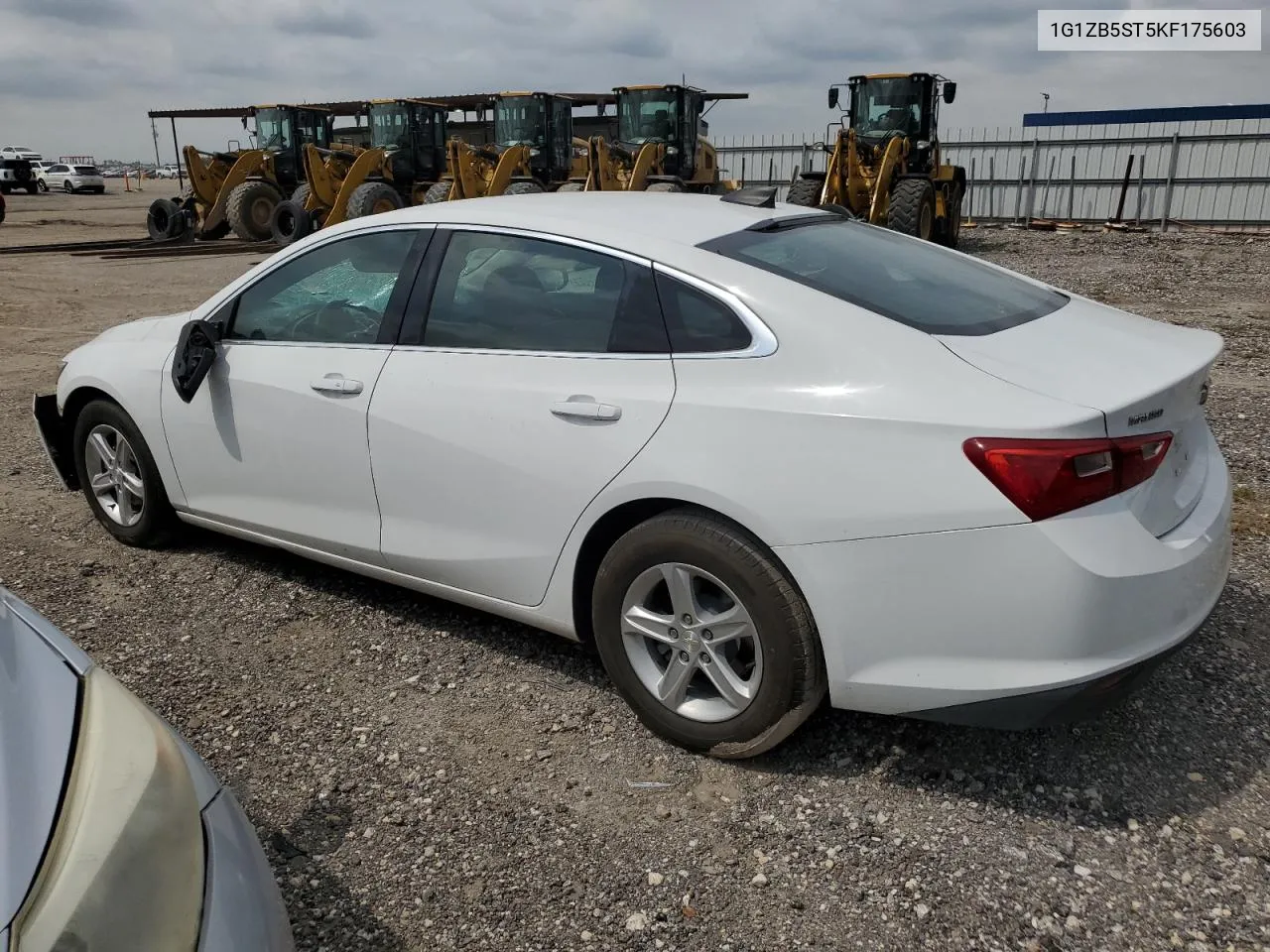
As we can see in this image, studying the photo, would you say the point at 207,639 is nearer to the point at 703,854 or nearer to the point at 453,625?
the point at 453,625

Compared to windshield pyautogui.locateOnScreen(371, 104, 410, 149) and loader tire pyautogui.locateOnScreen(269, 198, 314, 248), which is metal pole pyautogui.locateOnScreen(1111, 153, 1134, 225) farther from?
loader tire pyautogui.locateOnScreen(269, 198, 314, 248)

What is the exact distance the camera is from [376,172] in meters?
21.4

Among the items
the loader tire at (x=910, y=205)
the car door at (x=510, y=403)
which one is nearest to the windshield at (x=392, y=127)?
the loader tire at (x=910, y=205)

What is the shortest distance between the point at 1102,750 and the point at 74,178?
57.0 metres

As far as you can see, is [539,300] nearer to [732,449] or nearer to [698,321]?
[698,321]

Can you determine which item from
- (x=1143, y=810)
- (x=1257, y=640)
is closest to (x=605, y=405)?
(x=1143, y=810)

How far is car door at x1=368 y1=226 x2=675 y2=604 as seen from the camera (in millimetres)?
2924

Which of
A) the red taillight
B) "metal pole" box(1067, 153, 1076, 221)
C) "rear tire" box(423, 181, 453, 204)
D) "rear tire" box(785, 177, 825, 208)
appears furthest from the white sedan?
"metal pole" box(1067, 153, 1076, 221)

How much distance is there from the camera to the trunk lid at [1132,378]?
8.00ft

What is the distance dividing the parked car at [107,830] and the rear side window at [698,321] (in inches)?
64.2

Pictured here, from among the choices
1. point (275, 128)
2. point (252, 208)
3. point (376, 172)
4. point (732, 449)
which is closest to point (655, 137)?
point (376, 172)

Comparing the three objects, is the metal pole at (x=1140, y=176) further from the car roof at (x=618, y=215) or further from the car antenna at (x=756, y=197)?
the car roof at (x=618, y=215)

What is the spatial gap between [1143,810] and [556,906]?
5.15 ft

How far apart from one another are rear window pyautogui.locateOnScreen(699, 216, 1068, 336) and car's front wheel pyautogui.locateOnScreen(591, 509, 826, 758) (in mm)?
761
